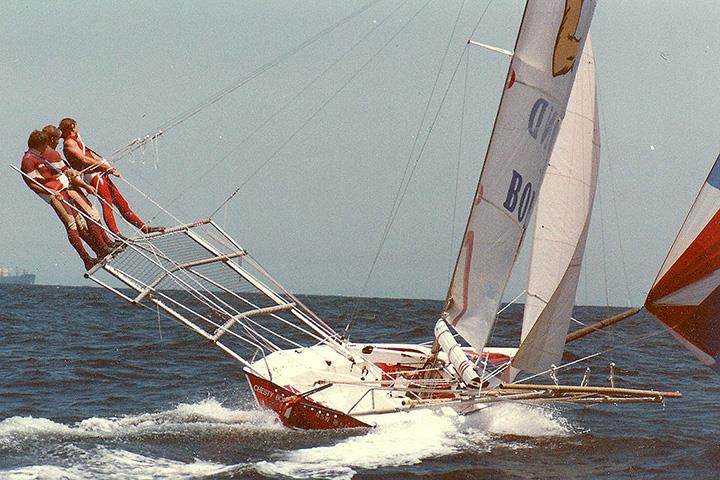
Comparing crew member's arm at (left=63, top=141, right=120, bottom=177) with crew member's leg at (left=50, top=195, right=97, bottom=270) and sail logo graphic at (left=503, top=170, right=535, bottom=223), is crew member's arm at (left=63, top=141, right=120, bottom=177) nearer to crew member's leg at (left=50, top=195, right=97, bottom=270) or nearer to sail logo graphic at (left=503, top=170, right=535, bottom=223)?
crew member's leg at (left=50, top=195, right=97, bottom=270)

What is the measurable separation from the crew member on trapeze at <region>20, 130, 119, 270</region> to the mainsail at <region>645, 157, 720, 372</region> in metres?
7.17

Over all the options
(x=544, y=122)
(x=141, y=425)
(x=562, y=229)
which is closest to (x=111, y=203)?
(x=141, y=425)

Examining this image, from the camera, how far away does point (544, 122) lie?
12.8m

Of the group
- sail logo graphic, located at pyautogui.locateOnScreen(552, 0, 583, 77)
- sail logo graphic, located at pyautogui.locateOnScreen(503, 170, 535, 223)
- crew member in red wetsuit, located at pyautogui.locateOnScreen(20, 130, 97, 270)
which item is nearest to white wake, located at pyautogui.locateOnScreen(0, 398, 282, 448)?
crew member in red wetsuit, located at pyautogui.locateOnScreen(20, 130, 97, 270)

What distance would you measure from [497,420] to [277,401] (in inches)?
129

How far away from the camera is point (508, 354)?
1698 centimetres

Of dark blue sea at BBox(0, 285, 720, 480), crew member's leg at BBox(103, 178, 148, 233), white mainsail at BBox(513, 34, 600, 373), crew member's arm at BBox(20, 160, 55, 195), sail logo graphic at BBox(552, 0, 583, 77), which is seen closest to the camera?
dark blue sea at BBox(0, 285, 720, 480)

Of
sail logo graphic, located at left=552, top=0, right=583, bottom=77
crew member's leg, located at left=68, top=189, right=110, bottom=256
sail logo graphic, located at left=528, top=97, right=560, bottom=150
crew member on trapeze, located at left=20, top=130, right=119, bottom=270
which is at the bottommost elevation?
crew member's leg, located at left=68, top=189, right=110, bottom=256

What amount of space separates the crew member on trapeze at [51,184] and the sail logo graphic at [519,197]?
555 centimetres

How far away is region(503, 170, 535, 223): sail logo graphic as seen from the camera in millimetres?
12883

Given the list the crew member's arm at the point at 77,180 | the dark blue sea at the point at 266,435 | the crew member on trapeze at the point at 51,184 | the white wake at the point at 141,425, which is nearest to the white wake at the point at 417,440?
the dark blue sea at the point at 266,435

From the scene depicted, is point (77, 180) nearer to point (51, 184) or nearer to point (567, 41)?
point (51, 184)

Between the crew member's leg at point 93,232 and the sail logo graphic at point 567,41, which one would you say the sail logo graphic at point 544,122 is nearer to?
the sail logo graphic at point 567,41

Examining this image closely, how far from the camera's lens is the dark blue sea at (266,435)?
38.5 feet
